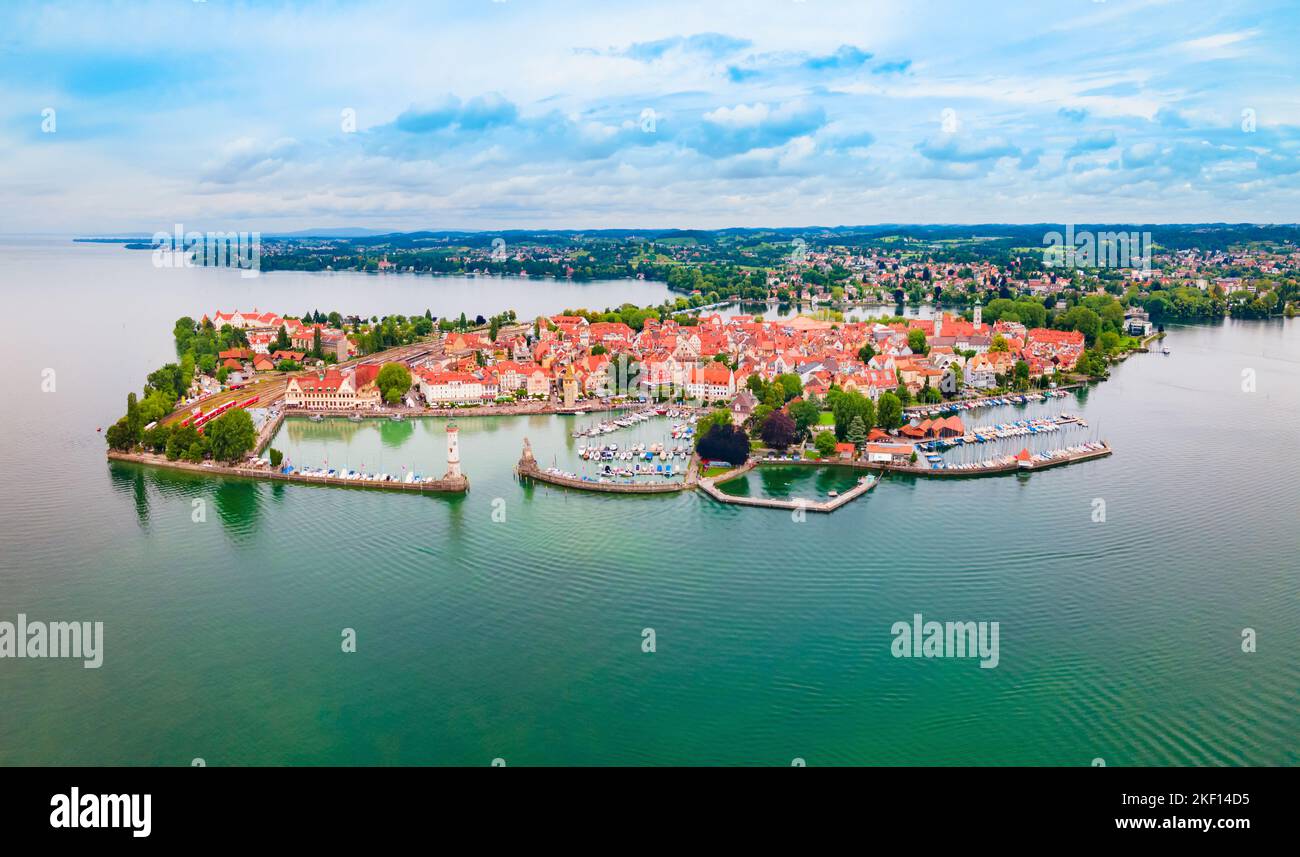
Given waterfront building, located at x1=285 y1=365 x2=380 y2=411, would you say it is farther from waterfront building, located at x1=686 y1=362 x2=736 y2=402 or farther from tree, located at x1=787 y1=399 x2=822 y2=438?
tree, located at x1=787 y1=399 x2=822 y2=438

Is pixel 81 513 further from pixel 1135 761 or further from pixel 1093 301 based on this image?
pixel 1093 301

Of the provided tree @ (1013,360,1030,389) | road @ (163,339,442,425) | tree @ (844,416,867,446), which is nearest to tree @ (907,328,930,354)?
tree @ (1013,360,1030,389)

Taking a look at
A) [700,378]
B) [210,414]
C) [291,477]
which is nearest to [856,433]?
[700,378]

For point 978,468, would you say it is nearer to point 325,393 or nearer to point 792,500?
point 792,500

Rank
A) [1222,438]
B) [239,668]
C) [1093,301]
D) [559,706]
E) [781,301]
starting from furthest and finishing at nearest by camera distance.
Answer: [781,301], [1093,301], [1222,438], [239,668], [559,706]

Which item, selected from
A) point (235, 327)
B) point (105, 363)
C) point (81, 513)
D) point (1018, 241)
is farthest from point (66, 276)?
point (1018, 241)

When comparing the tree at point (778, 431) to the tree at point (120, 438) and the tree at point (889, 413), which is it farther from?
the tree at point (120, 438)
